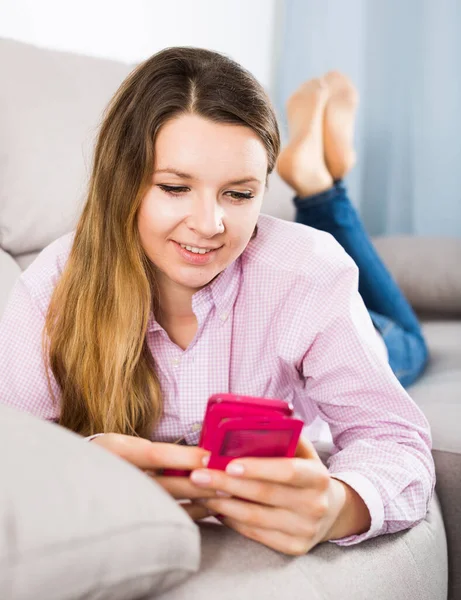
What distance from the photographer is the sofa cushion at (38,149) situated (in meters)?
1.50

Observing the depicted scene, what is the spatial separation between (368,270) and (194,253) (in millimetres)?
837

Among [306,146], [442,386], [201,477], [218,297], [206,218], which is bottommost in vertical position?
[442,386]

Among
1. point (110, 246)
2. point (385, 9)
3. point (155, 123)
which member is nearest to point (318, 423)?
point (110, 246)

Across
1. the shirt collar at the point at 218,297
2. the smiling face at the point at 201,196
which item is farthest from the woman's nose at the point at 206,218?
the shirt collar at the point at 218,297

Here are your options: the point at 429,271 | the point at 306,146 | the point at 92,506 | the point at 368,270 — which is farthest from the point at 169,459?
the point at 429,271

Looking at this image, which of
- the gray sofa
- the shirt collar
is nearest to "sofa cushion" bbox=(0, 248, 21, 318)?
the gray sofa

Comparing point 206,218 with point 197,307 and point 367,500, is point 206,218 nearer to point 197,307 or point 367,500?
point 197,307

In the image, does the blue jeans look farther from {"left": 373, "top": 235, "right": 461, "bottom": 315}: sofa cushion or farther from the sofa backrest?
the sofa backrest

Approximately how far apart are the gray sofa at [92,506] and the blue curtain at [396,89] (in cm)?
117

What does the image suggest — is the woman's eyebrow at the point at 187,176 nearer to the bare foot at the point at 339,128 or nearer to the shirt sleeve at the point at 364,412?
the shirt sleeve at the point at 364,412

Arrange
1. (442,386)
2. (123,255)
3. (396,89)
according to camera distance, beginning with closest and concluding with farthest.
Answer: (123,255), (442,386), (396,89)

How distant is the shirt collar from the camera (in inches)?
44.0

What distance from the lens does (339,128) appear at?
6.49 feet

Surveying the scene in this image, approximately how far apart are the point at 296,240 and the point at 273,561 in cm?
49
